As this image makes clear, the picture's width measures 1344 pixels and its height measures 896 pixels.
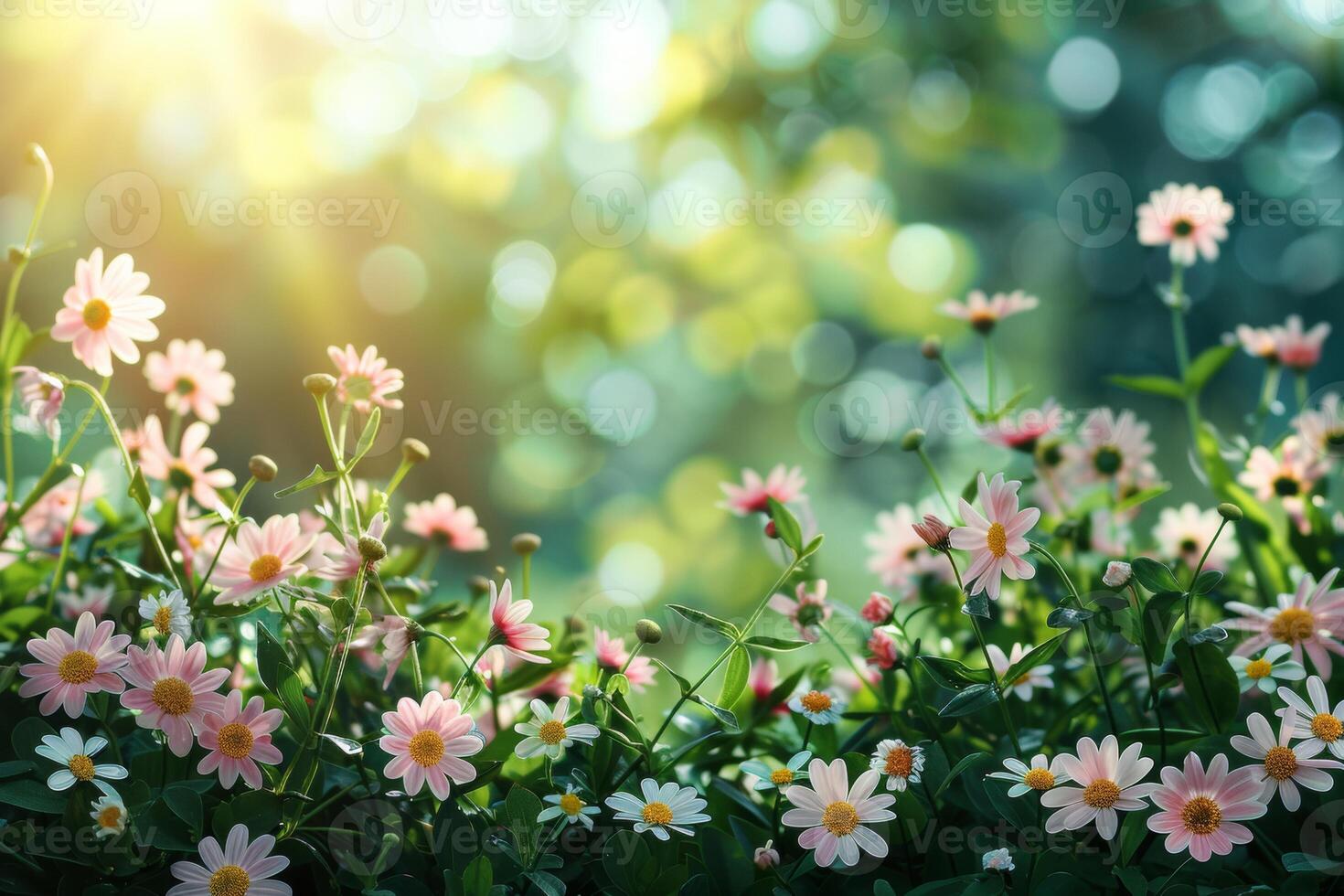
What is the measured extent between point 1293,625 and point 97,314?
847mm

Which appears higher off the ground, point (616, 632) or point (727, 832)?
point (616, 632)

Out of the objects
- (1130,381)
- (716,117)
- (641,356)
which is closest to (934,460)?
(641,356)

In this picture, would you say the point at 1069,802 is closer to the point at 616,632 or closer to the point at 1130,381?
the point at 616,632

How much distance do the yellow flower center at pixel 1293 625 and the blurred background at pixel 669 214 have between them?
181cm

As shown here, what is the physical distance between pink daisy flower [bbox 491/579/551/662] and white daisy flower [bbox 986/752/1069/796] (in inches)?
10.9

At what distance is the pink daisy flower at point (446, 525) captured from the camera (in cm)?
82

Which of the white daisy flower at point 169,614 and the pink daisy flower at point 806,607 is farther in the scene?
the pink daisy flower at point 806,607

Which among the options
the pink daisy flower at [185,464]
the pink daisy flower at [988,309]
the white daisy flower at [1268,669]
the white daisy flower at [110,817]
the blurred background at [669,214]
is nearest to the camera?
the white daisy flower at [110,817]

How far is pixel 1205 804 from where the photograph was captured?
53cm

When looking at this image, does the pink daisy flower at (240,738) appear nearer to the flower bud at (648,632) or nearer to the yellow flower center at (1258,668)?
the flower bud at (648,632)

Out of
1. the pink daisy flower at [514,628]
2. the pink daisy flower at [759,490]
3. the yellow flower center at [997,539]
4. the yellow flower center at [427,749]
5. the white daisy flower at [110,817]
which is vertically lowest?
the white daisy flower at [110,817]

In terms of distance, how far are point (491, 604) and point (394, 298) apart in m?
3.10

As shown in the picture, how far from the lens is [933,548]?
602 millimetres

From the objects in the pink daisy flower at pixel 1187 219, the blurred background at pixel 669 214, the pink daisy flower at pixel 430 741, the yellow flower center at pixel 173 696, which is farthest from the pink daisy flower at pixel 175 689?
the blurred background at pixel 669 214
